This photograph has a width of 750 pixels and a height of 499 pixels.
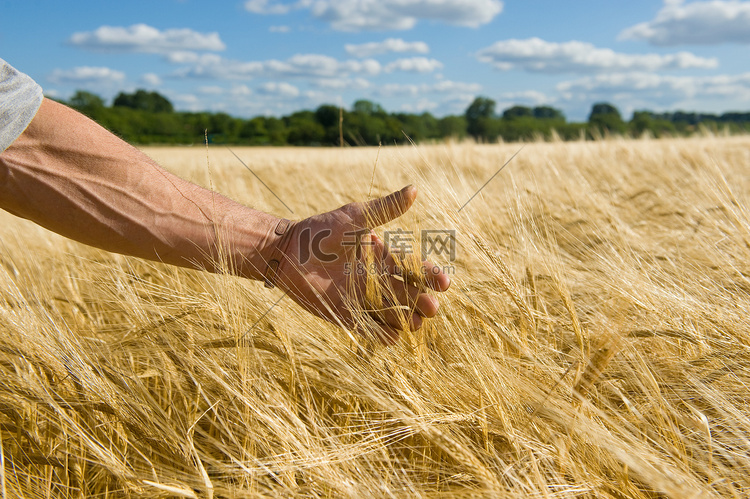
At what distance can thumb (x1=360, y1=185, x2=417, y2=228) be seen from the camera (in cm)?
104

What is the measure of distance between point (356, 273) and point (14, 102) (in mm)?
771

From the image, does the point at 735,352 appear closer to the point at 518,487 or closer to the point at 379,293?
the point at 518,487

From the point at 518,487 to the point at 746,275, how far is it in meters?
1.03

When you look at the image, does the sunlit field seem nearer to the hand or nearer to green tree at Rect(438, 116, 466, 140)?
the hand

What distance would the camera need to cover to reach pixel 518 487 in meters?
0.71

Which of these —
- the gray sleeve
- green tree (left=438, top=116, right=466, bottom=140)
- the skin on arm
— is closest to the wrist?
the skin on arm

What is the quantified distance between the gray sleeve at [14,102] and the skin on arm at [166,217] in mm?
32

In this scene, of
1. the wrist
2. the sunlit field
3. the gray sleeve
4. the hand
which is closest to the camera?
the sunlit field

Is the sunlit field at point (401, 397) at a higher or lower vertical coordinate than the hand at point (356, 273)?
lower

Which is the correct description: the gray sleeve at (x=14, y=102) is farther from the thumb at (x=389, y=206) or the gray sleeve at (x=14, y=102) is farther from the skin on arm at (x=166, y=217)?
the thumb at (x=389, y=206)

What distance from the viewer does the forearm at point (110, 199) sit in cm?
95

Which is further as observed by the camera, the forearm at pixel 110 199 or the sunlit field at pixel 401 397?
the forearm at pixel 110 199

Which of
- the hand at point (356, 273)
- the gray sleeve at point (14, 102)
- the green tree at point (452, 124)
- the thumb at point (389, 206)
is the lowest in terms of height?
the hand at point (356, 273)

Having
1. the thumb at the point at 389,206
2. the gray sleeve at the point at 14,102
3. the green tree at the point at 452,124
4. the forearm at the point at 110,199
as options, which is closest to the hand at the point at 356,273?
the thumb at the point at 389,206
